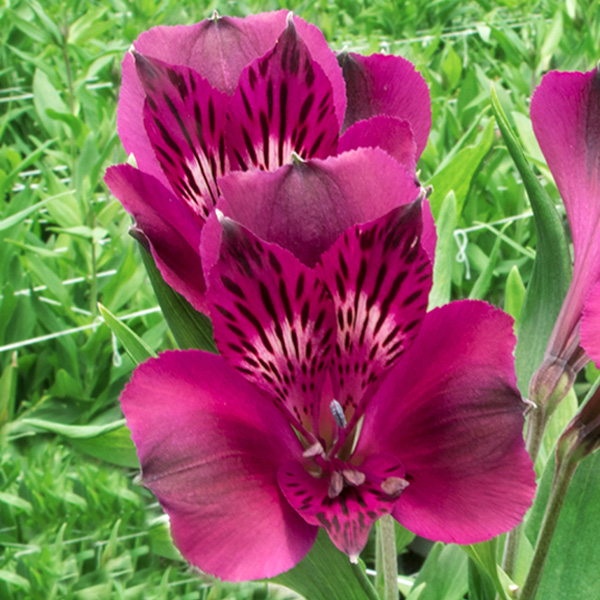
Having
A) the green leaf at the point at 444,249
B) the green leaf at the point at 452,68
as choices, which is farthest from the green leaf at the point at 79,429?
the green leaf at the point at 452,68

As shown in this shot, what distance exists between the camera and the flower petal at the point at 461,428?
11.9 inches

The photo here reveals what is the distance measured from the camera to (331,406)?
323 mm

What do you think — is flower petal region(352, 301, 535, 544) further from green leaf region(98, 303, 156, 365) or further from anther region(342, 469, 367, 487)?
green leaf region(98, 303, 156, 365)

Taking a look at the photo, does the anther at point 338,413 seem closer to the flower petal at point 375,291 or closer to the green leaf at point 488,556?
the flower petal at point 375,291

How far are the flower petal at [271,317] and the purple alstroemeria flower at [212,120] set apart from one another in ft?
0.14

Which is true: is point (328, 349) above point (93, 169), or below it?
above

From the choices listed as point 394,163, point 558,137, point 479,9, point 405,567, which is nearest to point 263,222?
point 394,163

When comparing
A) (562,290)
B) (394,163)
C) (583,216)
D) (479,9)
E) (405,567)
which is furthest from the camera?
(479,9)

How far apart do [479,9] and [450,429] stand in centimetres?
190

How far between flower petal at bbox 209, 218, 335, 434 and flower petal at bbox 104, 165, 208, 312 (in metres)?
0.04

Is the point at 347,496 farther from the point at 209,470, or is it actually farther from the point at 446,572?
the point at 446,572

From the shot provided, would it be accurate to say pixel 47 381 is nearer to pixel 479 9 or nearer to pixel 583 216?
pixel 583 216

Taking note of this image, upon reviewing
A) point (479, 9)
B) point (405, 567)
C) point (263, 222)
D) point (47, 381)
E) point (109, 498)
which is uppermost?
point (263, 222)

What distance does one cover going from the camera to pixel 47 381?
3.26ft
